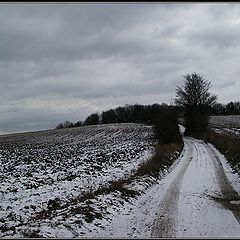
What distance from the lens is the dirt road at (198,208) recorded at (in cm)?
1006

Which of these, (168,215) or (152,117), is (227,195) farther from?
(152,117)

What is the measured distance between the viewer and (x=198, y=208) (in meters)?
12.9

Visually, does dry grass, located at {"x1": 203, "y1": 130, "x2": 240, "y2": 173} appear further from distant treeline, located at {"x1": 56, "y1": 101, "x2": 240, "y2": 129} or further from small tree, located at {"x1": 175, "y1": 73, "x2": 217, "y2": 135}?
distant treeline, located at {"x1": 56, "y1": 101, "x2": 240, "y2": 129}

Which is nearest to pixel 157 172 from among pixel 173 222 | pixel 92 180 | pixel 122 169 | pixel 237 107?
pixel 122 169

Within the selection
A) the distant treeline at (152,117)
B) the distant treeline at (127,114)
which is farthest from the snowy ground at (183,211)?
the distant treeline at (127,114)

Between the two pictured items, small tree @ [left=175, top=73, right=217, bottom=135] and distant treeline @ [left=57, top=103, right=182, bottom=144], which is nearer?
distant treeline @ [left=57, top=103, right=182, bottom=144]

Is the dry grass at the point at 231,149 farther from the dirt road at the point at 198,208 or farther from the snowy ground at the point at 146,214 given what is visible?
the snowy ground at the point at 146,214

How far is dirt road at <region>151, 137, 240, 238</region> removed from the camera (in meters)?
10.1

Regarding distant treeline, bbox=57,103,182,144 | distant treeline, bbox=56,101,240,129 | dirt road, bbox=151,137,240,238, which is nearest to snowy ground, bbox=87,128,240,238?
dirt road, bbox=151,137,240,238

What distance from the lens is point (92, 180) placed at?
1847 cm

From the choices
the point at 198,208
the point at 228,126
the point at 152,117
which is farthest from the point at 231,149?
the point at 228,126

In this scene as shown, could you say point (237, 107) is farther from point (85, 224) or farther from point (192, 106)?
point (85, 224)

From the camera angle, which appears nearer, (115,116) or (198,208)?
(198,208)

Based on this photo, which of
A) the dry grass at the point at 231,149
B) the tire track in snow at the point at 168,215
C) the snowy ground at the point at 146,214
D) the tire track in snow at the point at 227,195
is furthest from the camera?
the dry grass at the point at 231,149
